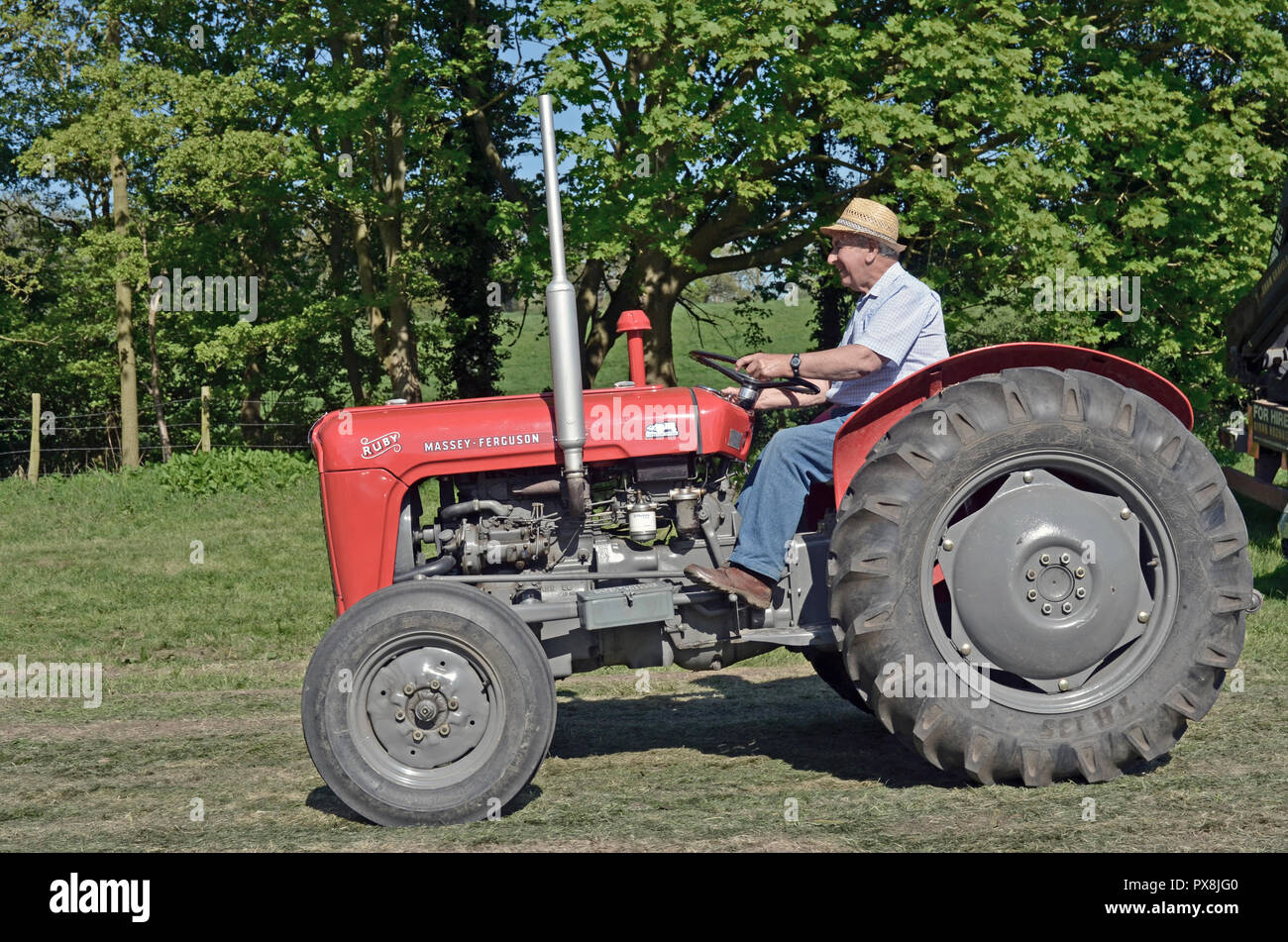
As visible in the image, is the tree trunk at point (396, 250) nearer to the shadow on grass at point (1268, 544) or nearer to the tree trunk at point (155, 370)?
the tree trunk at point (155, 370)

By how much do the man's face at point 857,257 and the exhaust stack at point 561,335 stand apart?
116cm

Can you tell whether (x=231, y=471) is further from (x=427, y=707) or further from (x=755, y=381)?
(x=427, y=707)

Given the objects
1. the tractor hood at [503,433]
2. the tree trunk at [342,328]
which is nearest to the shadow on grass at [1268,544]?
the tractor hood at [503,433]

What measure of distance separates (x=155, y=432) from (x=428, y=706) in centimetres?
2056

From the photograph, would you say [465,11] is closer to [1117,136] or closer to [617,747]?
[1117,136]

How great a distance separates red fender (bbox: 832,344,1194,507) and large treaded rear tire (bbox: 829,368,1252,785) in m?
0.13

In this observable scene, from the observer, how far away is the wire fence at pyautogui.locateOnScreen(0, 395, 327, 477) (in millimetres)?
20469

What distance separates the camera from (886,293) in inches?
190

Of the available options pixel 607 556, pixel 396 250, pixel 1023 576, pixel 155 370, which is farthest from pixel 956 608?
pixel 155 370

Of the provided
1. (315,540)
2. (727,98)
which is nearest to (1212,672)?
(315,540)

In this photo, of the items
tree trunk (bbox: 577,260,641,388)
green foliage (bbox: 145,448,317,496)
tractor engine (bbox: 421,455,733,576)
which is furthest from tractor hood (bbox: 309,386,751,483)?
tree trunk (bbox: 577,260,641,388)

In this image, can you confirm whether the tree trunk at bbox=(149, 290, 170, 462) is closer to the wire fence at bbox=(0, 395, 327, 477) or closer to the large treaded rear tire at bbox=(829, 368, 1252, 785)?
the wire fence at bbox=(0, 395, 327, 477)

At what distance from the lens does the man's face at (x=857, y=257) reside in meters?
4.99

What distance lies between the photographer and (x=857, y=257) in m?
5.00
